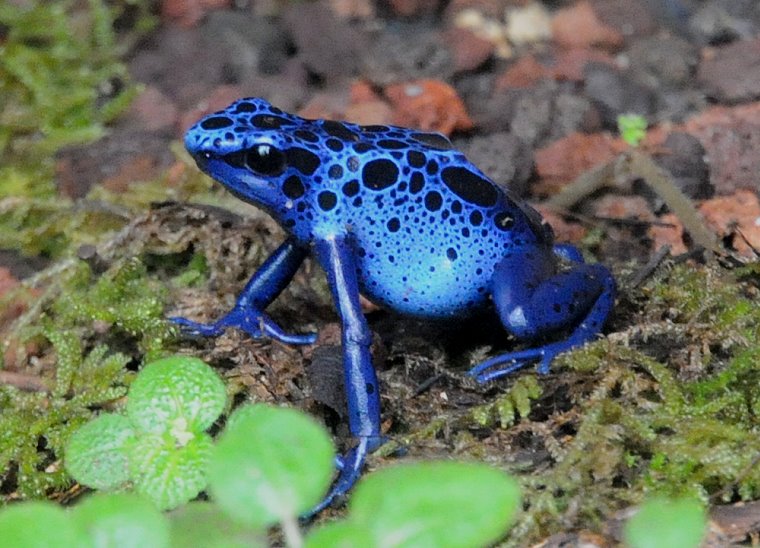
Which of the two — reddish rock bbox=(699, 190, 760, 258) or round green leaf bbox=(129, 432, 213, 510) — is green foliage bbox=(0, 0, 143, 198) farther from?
reddish rock bbox=(699, 190, 760, 258)

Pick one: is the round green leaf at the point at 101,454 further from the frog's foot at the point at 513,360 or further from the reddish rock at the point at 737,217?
the reddish rock at the point at 737,217

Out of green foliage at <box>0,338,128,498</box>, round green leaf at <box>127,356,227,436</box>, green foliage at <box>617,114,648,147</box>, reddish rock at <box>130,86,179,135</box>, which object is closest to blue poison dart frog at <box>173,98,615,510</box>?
green foliage at <box>0,338,128,498</box>

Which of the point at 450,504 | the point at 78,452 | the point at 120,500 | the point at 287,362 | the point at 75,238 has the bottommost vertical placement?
the point at 75,238

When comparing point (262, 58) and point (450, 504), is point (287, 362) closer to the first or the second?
point (450, 504)

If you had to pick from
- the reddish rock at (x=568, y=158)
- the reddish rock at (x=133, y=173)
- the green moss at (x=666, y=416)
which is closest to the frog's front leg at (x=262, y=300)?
the green moss at (x=666, y=416)

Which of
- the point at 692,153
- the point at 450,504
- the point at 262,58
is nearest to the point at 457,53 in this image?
the point at 262,58

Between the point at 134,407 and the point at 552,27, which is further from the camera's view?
the point at 552,27

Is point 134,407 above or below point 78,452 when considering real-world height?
above
